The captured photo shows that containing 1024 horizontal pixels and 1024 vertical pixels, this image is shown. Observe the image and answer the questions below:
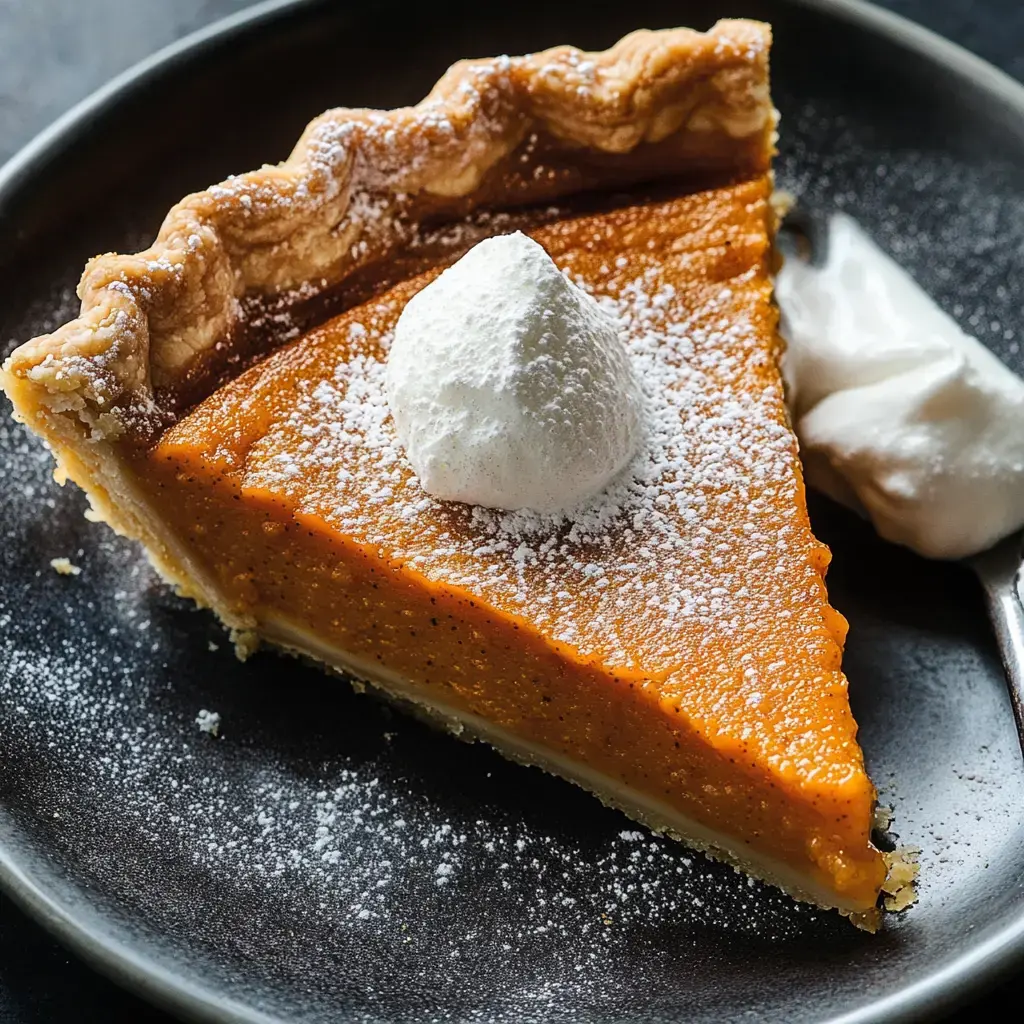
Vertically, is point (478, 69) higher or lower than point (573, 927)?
higher

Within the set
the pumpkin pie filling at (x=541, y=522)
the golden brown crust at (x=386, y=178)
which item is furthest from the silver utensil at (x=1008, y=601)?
the golden brown crust at (x=386, y=178)

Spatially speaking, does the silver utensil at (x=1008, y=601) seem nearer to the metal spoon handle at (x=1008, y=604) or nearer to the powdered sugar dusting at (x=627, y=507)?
the metal spoon handle at (x=1008, y=604)

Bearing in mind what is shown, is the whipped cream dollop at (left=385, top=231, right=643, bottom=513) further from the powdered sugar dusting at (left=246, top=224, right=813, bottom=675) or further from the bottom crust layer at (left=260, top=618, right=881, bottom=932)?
the bottom crust layer at (left=260, top=618, right=881, bottom=932)

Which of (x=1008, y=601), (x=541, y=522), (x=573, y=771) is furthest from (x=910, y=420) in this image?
(x=573, y=771)

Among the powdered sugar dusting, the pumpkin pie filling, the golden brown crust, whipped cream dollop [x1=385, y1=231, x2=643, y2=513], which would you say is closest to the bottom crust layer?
the pumpkin pie filling

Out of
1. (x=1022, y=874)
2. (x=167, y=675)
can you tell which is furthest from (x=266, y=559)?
(x=1022, y=874)

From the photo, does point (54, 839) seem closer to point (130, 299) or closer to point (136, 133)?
point (130, 299)
